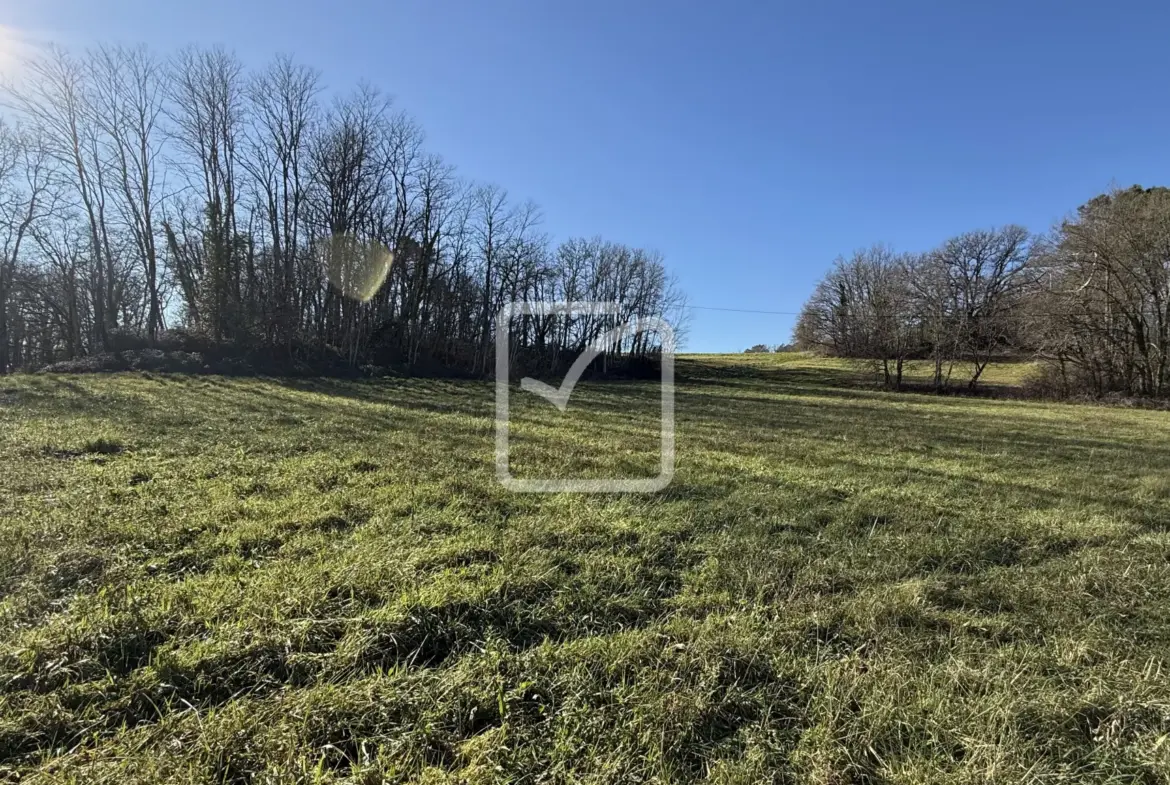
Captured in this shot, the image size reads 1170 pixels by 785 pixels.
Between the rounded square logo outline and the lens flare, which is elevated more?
the lens flare

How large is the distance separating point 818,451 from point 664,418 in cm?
504

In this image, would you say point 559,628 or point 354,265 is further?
point 354,265

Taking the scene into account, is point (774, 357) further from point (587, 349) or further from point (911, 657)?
point (911, 657)

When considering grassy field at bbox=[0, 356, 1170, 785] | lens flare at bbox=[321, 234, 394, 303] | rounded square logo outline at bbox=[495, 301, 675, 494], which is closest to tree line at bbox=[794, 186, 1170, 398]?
rounded square logo outline at bbox=[495, 301, 675, 494]

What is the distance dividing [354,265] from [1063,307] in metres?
35.9

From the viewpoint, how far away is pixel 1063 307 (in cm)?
2617

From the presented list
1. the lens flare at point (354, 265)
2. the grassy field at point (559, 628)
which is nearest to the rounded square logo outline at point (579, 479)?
the grassy field at point (559, 628)

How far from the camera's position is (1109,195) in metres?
30.0

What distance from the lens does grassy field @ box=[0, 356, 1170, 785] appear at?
1.92 m

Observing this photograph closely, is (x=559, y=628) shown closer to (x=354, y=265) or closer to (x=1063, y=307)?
(x=354, y=265)

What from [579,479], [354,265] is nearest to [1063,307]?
[579,479]

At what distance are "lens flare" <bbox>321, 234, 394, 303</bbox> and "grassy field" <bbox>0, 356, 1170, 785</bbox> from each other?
21.1 metres

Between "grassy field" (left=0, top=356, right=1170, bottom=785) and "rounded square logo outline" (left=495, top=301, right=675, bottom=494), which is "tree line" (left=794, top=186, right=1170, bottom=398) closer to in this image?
"rounded square logo outline" (left=495, top=301, right=675, bottom=494)

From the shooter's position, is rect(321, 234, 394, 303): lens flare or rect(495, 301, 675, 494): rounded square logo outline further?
rect(321, 234, 394, 303): lens flare
